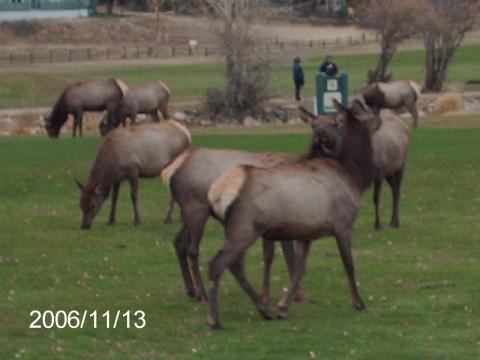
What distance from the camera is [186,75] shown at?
74.9 meters

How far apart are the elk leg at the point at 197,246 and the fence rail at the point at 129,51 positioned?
2645 inches

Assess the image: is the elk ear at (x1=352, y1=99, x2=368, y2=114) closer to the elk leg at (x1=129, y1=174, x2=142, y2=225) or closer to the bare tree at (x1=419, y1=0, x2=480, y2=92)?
the elk leg at (x1=129, y1=174, x2=142, y2=225)

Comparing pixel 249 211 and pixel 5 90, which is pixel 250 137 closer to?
pixel 249 211

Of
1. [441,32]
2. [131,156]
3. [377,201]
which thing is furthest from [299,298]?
[441,32]

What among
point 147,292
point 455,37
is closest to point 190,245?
point 147,292

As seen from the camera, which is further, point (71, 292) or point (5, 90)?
point (5, 90)

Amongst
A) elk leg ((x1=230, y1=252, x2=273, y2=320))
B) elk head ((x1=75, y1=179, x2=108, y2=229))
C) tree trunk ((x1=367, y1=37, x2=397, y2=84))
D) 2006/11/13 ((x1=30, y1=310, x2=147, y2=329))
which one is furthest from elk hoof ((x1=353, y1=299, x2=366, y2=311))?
tree trunk ((x1=367, y1=37, x2=397, y2=84))

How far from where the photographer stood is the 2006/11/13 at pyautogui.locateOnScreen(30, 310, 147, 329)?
1287 centimetres

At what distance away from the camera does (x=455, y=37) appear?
206 feet

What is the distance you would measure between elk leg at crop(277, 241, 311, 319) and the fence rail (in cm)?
6835

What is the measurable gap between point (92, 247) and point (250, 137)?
54.4 ft

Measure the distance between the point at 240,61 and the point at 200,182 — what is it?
128 feet

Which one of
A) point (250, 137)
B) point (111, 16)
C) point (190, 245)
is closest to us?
point (190, 245)

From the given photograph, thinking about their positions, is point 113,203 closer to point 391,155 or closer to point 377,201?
point 377,201
